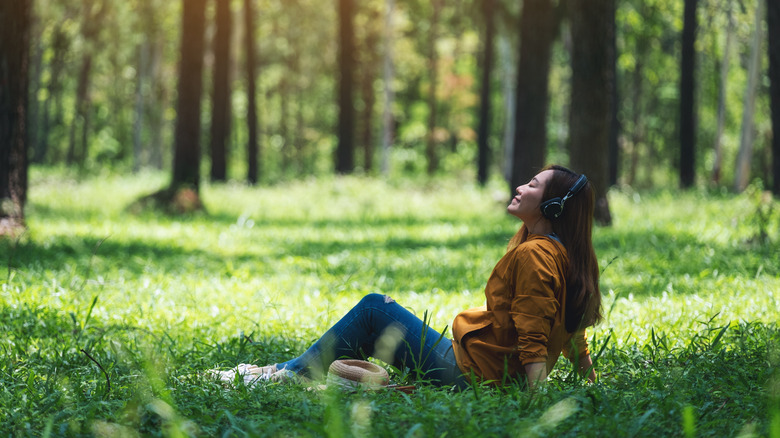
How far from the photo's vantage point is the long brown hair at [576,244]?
12.2 feet

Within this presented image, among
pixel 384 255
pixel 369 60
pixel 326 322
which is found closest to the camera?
pixel 326 322

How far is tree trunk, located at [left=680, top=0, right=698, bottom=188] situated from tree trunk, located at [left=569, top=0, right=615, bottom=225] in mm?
9976

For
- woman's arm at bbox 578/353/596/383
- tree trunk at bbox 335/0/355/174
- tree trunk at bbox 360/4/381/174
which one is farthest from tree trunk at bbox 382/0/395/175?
woman's arm at bbox 578/353/596/383

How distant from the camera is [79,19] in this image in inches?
Result: 1156

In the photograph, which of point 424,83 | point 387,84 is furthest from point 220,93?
point 424,83

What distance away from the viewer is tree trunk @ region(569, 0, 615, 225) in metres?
11.3

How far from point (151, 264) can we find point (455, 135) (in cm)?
3618

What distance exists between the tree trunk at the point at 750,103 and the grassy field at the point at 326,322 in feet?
22.5

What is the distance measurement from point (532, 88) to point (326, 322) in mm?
10556

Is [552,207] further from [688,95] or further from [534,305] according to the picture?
[688,95]

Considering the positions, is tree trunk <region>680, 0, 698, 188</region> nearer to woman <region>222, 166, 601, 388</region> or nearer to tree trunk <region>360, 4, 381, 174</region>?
tree trunk <region>360, 4, 381, 174</region>

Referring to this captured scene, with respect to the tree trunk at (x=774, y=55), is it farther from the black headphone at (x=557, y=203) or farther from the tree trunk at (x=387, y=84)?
the tree trunk at (x=387, y=84)

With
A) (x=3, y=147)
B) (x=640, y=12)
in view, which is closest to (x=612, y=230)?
(x=3, y=147)

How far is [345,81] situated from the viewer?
2288 centimetres
